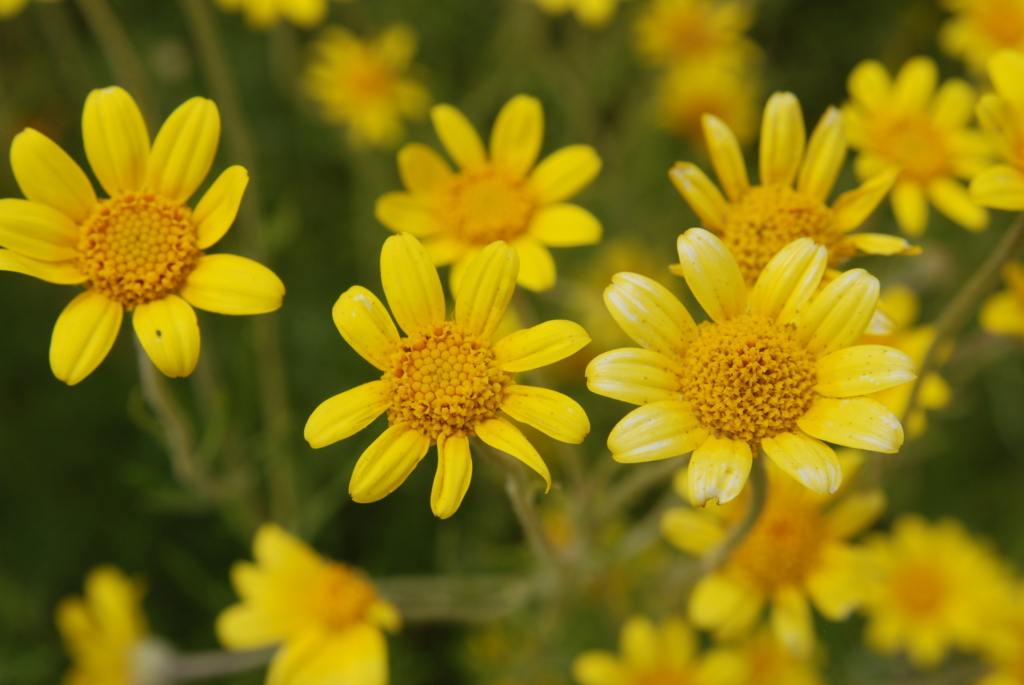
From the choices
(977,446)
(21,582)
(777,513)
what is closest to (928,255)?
(777,513)

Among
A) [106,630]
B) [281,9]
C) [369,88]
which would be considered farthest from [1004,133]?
[106,630]

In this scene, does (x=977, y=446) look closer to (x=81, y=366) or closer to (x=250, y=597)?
(x=250, y=597)

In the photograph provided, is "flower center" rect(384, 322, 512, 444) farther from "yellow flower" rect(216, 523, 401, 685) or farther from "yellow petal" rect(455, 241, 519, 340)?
"yellow flower" rect(216, 523, 401, 685)

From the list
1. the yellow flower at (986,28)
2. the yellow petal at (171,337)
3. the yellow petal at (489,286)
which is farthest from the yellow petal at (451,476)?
the yellow flower at (986,28)

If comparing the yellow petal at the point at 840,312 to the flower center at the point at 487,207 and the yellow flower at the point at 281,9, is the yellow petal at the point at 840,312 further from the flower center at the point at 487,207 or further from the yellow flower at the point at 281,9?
the yellow flower at the point at 281,9

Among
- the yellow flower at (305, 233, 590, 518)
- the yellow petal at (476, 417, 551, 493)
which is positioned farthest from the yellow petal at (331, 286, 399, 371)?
the yellow petal at (476, 417, 551, 493)

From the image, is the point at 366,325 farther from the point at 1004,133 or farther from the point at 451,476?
the point at 1004,133
